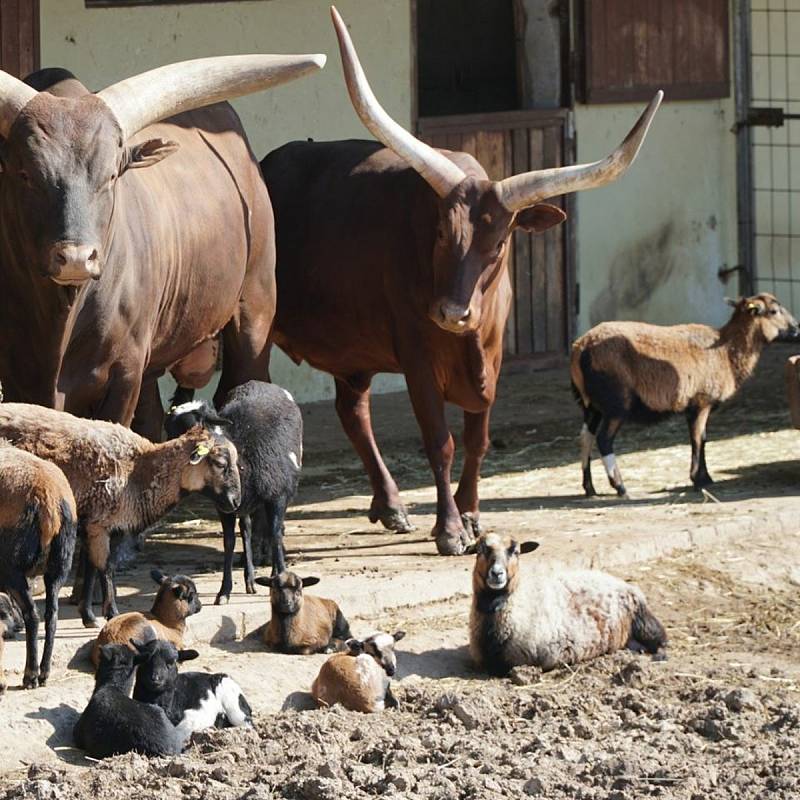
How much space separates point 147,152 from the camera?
7.70m

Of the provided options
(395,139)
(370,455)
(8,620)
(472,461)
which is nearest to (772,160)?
(370,455)

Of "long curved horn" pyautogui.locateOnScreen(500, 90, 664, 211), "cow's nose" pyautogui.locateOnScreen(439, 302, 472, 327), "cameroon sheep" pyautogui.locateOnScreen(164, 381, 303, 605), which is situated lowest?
"cameroon sheep" pyautogui.locateOnScreen(164, 381, 303, 605)

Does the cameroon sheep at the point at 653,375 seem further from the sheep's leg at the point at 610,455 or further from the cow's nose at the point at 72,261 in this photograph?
the cow's nose at the point at 72,261

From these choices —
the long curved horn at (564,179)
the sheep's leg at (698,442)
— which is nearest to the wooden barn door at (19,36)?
the long curved horn at (564,179)

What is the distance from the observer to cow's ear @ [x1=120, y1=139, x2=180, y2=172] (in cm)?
763

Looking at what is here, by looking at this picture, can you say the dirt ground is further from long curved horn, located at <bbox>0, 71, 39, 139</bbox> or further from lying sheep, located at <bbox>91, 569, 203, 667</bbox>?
long curved horn, located at <bbox>0, 71, 39, 139</bbox>

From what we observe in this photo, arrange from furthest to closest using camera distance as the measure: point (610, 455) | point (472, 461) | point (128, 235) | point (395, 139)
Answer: point (610, 455) < point (472, 461) < point (395, 139) < point (128, 235)

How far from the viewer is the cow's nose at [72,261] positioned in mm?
6996

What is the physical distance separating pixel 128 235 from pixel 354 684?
7.36 feet

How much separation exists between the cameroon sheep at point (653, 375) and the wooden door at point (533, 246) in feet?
13.3

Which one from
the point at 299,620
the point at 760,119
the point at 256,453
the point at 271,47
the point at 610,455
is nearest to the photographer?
the point at 299,620

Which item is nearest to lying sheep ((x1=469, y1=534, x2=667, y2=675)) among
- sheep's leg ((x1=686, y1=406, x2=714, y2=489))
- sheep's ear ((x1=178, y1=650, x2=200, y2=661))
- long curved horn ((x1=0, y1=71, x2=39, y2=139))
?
sheep's ear ((x1=178, y1=650, x2=200, y2=661))

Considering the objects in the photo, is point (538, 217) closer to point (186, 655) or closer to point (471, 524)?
point (471, 524)

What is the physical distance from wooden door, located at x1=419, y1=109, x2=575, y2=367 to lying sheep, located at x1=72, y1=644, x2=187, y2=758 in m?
8.51
